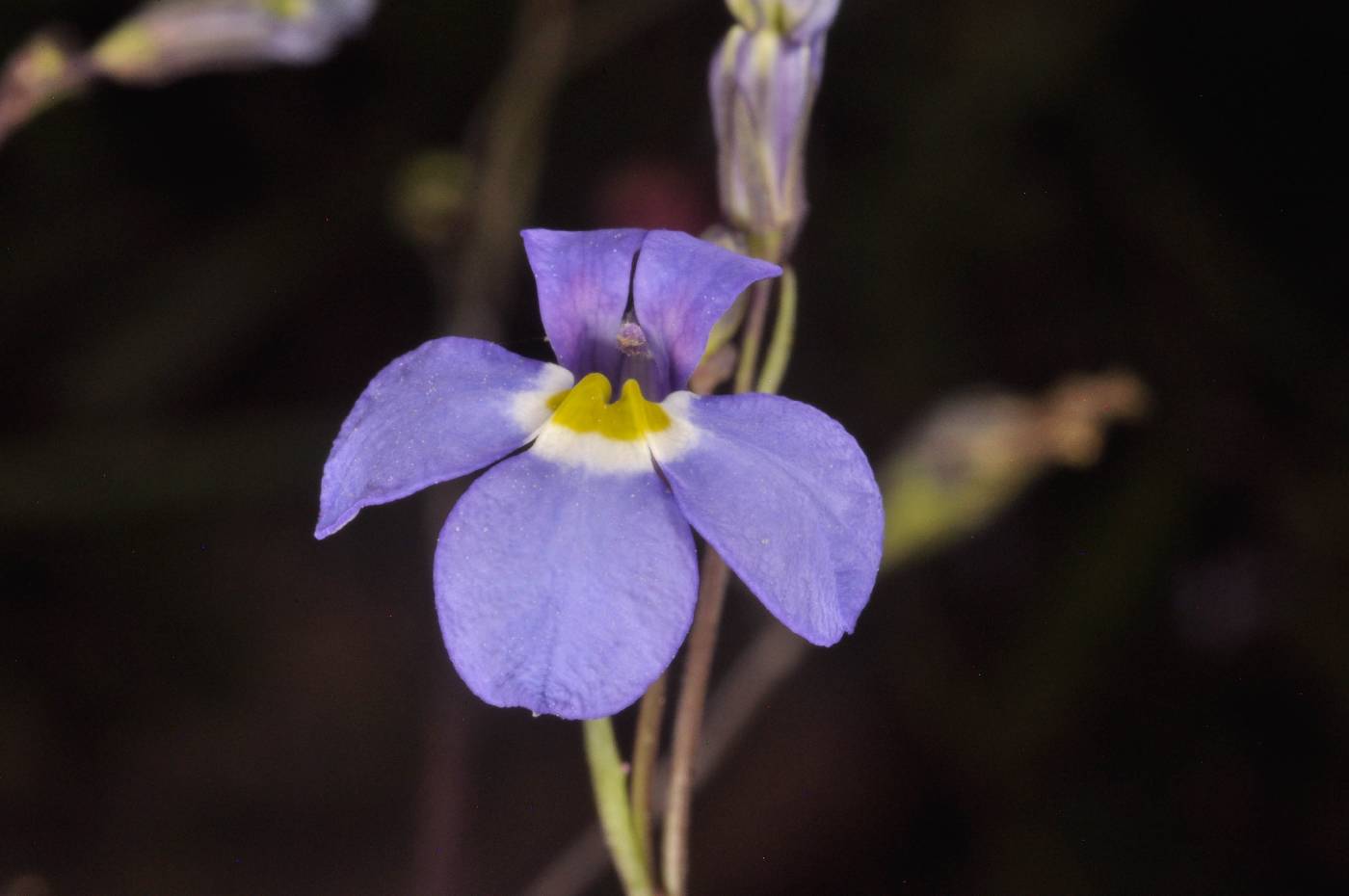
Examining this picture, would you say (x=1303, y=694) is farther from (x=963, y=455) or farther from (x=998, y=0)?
(x=998, y=0)

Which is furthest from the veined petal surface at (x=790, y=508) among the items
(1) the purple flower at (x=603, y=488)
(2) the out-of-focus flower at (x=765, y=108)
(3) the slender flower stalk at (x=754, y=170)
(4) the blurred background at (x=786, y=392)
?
(4) the blurred background at (x=786, y=392)

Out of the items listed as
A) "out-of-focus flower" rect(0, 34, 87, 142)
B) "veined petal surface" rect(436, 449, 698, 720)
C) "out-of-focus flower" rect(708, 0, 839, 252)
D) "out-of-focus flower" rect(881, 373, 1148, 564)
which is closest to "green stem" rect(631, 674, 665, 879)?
"veined petal surface" rect(436, 449, 698, 720)

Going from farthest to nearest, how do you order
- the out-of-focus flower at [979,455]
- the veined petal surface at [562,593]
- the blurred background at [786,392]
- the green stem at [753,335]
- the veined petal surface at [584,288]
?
the blurred background at [786,392] < the out-of-focus flower at [979,455] < the green stem at [753,335] < the veined petal surface at [584,288] < the veined petal surface at [562,593]

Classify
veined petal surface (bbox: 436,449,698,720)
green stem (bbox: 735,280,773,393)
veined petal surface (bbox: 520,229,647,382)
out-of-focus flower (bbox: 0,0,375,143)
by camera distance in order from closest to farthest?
veined petal surface (bbox: 436,449,698,720) → veined petal surface (bbox: 520,229,647,382) → green stem (bbox: 735,280,773,393) → out-of-focus flower (bbox: 0,0,375,143)

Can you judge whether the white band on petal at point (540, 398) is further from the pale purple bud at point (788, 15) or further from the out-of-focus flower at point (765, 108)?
the pale purple bud at point (788, 15)

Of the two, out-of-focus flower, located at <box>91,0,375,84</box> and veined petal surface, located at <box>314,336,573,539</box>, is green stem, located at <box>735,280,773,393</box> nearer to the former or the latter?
veined petal surface, located at <box>314,336,573,539</box>

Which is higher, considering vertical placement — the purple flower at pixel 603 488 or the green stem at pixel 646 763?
the purple flower at pixel 603 488
